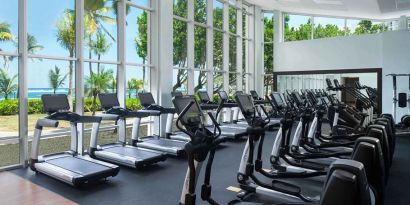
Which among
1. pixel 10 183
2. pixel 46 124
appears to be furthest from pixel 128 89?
pixel 10 183

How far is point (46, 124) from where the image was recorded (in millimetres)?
4609

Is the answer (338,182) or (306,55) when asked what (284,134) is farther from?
(306,55)

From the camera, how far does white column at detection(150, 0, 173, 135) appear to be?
7832mm

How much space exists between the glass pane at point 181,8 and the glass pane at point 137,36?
1184 mm

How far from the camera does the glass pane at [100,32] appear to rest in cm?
642

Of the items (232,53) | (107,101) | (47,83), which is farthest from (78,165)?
(232,53)

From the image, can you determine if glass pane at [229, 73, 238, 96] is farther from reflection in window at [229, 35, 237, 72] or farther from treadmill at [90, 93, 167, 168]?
treadmill at [90, 93, 167, 168]

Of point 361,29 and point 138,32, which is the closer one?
point 138,32

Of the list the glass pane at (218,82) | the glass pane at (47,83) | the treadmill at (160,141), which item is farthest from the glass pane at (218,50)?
the glass pane at (47,83)

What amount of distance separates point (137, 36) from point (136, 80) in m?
1.08

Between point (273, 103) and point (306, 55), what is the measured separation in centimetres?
793

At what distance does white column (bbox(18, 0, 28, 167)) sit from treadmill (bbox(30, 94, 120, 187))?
0.45 meters

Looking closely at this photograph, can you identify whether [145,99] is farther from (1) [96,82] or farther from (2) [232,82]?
(2) [232,82]

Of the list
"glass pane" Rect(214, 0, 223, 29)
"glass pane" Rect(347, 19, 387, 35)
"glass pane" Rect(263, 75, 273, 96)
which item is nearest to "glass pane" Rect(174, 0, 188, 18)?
"glass pane" Rect(214, 0, 223, 29)
